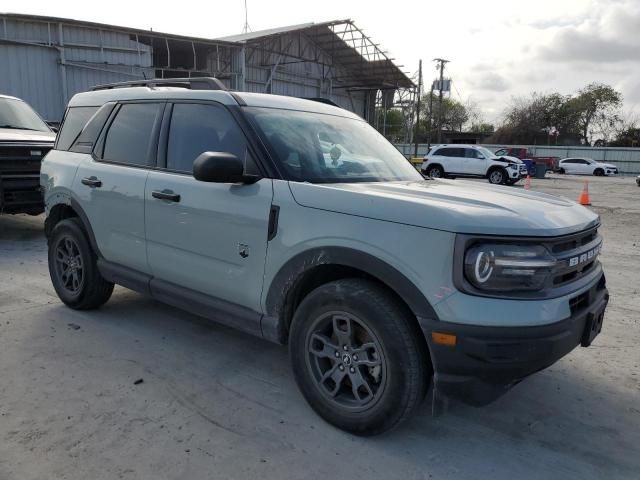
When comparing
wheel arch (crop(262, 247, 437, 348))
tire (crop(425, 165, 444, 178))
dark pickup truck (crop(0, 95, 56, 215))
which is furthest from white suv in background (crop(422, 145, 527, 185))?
wheel arch (crop(262, 247, 437, 348))

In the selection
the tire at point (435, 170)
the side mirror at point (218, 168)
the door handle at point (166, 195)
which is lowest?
the tire at point (435, 170)

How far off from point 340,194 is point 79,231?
2784 mm

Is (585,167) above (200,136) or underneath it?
underneath

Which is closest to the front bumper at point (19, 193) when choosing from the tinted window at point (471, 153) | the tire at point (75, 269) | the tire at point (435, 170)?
the tire at point (75, 269)

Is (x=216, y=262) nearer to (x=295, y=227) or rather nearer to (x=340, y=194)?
(x=295, y=227)

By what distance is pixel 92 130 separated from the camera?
4512mm

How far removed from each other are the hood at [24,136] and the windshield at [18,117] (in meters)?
0.25

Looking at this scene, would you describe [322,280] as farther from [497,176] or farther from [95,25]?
[497,176]

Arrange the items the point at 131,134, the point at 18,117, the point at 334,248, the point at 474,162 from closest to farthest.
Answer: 1. the point at 334,248
2. the point at 131,134
3. the point at 18,117
4. the point at 474,162

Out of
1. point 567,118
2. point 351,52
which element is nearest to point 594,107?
point 567,118

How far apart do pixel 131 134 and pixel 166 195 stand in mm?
866

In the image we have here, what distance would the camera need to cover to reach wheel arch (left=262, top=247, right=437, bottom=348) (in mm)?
2502

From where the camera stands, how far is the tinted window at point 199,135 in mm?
3387

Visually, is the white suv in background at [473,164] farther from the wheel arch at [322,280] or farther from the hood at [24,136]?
the wheel arch at [322,280]
